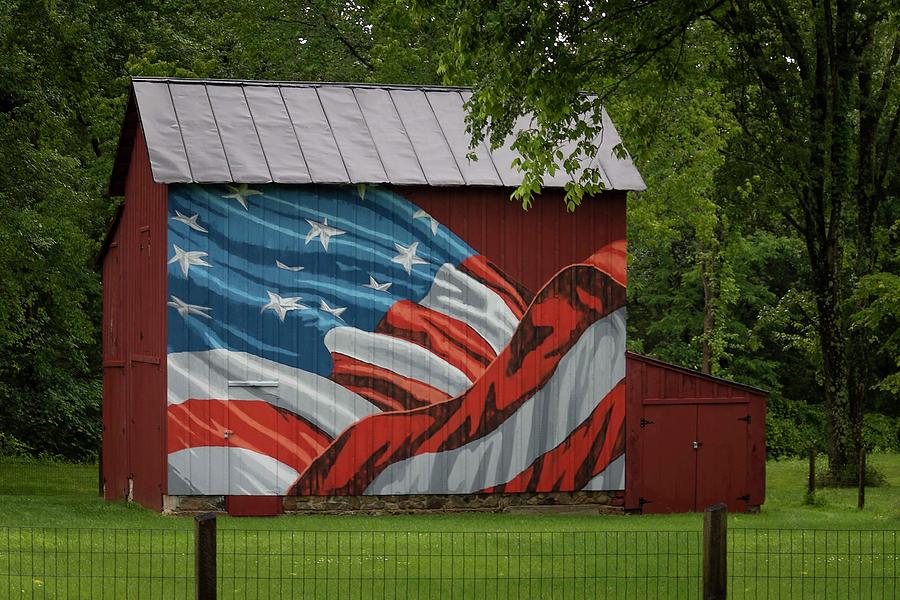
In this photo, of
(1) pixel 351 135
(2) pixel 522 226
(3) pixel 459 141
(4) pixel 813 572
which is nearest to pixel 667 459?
(2) pixel 522 226

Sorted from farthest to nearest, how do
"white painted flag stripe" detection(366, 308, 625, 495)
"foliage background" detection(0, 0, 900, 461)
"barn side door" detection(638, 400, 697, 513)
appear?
"foliage background" detection(0, 0, 900, 461) < "barn side door" detection(638, 400, 697, 513) < "white painted flag stripe" detection(366, 308, 625, 495)

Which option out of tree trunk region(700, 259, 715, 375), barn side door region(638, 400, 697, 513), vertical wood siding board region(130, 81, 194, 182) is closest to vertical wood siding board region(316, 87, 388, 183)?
vertical wood siding board region(130, 81, 194, 182)

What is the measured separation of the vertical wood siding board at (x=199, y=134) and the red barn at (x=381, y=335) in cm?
4

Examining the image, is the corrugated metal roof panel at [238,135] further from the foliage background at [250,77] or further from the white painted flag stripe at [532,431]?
the white painted flag stripe at [532,431]

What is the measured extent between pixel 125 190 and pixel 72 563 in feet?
34.2

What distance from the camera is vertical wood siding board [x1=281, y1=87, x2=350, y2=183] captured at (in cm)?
2003

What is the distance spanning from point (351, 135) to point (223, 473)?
5.18 meters

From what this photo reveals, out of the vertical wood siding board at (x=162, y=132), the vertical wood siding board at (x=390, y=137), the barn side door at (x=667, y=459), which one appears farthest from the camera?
the barn side door at (x=667, y=459)

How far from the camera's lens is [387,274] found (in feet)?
65.8

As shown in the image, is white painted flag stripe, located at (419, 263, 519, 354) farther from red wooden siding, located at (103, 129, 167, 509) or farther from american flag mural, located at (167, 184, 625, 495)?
red wooden siding, located at (103, 129, 167, 509)

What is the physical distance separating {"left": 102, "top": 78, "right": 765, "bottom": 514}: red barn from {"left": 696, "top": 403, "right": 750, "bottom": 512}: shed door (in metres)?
0.03

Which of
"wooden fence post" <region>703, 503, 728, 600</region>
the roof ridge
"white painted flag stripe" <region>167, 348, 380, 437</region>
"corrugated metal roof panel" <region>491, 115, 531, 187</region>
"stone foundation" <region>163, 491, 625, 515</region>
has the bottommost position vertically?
"stone foundation" <region>163, 491, 625, 515</region>

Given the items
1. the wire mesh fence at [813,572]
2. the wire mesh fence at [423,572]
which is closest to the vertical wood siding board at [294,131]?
the wire mesh fence at [423,572]

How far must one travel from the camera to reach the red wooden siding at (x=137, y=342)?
65.6 ft
